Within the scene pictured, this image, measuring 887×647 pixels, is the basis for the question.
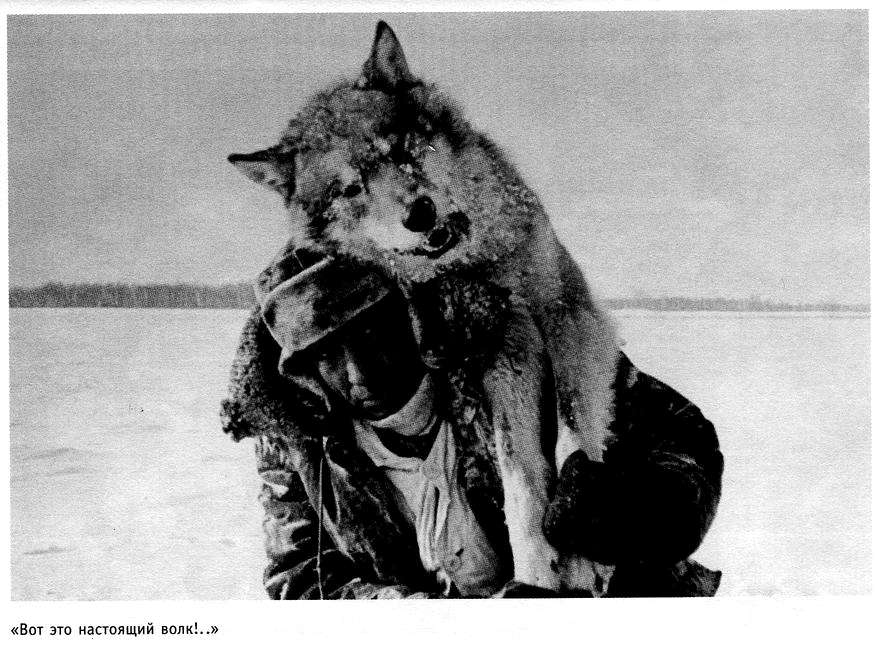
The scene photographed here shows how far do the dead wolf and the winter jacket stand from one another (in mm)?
67

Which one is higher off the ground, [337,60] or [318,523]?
[337,60]

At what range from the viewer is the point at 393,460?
3156 millimetres

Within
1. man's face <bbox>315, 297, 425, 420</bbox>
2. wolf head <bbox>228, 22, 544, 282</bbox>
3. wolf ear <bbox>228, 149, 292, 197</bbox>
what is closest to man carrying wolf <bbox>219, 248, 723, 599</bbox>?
man's face <bbox>315, 297, 425, 420</bbox>

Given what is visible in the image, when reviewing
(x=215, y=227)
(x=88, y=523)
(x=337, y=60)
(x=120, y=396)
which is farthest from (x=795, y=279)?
(x=88, y=523)

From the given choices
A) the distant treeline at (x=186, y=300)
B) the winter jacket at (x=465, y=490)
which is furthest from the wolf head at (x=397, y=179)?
the winter jacket at (x=465, y=490)

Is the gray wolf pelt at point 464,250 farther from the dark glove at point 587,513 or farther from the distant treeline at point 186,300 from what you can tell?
the distant treeline at point 186,300

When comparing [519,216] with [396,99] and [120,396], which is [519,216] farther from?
[120,396]

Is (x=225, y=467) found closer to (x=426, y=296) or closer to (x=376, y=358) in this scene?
(x=376, y=358)

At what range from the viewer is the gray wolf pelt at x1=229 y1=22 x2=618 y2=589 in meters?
3.13

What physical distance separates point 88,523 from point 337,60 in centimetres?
192

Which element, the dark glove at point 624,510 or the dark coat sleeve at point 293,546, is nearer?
the dark glove at point 624,510

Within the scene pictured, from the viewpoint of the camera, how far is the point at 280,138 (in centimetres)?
320

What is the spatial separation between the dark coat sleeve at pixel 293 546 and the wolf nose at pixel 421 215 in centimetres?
93

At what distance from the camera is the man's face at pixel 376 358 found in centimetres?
313
